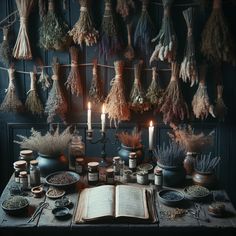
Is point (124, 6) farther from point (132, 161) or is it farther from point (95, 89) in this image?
point (132, 161)

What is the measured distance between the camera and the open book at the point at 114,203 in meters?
2.71

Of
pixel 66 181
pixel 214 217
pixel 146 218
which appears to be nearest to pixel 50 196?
pixel 66 181

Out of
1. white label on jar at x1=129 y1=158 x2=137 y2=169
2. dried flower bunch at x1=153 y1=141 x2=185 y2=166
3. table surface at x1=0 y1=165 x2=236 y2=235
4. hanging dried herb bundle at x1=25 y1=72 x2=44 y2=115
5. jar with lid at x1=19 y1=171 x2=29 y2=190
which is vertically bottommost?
table surface at x1=0 y1=165 x2=236 y2=235

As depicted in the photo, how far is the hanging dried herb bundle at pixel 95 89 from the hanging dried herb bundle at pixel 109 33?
206 millimetres

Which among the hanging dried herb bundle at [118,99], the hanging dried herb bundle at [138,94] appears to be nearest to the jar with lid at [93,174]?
the hanging dried herb bundle at [118,99]

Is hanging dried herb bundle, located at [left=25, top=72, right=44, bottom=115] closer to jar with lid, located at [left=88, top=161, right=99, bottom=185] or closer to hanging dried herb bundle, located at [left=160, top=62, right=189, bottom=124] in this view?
jar with lid, located at [left=88, top=161, right=99, bottom=185]

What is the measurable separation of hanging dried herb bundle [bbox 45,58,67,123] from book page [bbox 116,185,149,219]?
44.3 inches

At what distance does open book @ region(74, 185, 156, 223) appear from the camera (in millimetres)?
2713

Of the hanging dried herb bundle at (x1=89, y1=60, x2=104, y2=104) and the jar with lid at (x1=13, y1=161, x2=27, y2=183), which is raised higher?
the hanging dried herb bundle at (x1=89, y1=60, x2=104, y2=104)

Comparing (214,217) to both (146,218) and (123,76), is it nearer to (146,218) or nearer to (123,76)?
(146,218)

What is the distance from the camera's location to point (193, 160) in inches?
132

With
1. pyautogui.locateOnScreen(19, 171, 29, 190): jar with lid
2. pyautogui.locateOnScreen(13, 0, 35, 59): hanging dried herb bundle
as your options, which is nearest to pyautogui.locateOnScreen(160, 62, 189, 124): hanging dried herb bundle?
pyautogui.locateOnScreen(13, 0, 35, 59): hanging dried herb bundle

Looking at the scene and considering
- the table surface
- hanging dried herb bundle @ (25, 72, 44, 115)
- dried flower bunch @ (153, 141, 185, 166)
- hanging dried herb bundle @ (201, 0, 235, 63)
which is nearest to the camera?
the table surface

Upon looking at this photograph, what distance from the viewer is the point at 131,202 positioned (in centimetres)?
287
